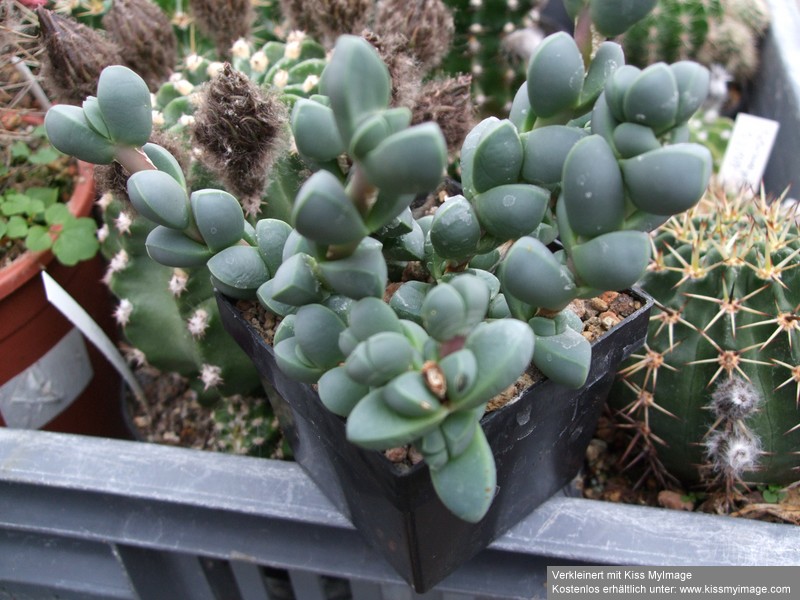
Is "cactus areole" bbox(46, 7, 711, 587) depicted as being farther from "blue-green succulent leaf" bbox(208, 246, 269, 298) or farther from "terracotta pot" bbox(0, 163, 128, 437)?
"terracotta pot" bbox(0, 163, 128, 437)

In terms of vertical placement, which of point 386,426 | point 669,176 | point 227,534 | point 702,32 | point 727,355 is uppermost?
point 669,176

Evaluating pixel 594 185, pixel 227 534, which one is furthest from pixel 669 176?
pixel 227 534

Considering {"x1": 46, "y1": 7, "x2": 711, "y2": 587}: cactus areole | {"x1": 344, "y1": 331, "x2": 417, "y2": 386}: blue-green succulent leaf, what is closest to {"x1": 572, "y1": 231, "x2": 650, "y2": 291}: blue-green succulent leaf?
{"x1": 46, "y1": 7, "x2": 711, "y2": 587}: cactus areole

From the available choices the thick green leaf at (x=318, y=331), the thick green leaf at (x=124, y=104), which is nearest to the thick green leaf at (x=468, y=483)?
the thick green leaf at (x=318, y=331)

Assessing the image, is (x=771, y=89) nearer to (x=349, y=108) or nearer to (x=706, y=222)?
(x=706, y=222)

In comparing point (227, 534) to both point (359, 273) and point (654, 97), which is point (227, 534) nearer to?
point (359, 273)

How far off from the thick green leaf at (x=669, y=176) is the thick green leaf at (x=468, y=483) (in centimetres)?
17

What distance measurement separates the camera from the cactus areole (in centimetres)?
37

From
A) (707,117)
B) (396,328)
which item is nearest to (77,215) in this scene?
(396,328)

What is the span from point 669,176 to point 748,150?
892mm

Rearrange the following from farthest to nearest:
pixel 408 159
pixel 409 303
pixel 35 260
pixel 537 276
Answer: pixel 35 260
pixel 409 303
pixel 537 276
pixel 408 159

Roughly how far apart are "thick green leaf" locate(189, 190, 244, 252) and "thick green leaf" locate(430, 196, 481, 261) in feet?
0.49

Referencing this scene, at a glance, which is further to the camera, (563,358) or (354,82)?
(563,358)

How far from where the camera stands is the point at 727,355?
2.39ft
